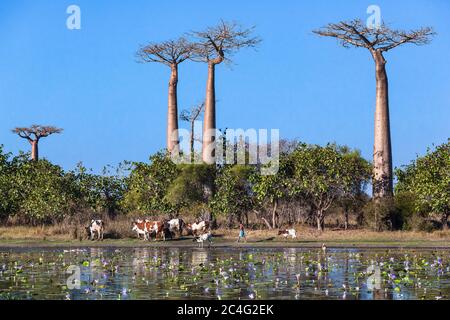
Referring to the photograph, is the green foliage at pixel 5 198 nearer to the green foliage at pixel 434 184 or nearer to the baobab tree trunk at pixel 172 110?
the baobab tree trunk at pixel 172 110

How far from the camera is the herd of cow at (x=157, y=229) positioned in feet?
164

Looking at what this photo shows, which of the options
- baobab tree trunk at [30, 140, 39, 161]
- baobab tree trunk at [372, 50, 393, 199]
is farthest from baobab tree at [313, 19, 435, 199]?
baobab tree trunk at [30, 140, 39, 161]

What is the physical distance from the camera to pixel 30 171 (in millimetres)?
60812

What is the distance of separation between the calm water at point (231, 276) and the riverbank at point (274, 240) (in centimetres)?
A: 625

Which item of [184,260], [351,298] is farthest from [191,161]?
[351,298]

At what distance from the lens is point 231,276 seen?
27.6m

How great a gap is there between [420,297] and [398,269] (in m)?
7.64

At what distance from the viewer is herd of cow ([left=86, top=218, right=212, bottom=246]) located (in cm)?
4997

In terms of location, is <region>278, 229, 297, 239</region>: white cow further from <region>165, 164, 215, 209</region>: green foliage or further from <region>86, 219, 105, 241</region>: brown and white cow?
<region>86, 219, 105, 241</region>: brown and white cow

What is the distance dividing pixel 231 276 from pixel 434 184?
24.6m

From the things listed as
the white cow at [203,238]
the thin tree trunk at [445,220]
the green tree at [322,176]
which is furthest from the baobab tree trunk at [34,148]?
the thin tree trunk at [445,220]

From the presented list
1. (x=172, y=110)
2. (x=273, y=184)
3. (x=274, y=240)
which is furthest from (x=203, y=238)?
(x=172, y=110)
